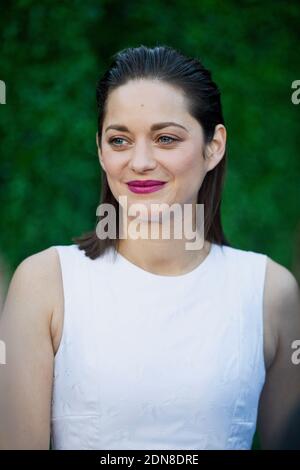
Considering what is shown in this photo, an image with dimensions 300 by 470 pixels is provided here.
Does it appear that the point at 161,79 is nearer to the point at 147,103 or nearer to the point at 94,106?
the point at 147,103

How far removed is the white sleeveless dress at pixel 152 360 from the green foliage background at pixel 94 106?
34.9 inches

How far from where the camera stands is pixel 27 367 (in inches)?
74.9

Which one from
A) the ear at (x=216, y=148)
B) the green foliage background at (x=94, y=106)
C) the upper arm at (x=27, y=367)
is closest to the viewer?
the upper arm at (x=27, y=367)

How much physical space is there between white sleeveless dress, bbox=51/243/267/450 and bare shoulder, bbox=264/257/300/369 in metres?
0.04

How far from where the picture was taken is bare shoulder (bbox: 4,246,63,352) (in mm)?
1938

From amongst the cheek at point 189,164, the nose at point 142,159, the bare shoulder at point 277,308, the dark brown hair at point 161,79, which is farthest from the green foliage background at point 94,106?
the nose at point 142,159

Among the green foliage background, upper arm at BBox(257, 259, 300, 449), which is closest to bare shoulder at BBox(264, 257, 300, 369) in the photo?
upper arm at BBox(257, 259, 300, 449)

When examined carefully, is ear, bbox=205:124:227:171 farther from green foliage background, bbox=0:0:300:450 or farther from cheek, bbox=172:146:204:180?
green foliage background, bbox=0:0:300:450

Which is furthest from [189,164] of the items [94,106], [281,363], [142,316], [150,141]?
[94,106]

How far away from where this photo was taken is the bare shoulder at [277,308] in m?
2.11

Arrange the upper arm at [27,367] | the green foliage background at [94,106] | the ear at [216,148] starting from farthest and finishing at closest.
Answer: the green foliage background at [94,106]
the ear at [216,148]
the upper arm at [27,367]

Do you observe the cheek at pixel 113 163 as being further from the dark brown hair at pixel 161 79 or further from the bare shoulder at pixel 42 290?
the bare shoulder at pixel 42 290
